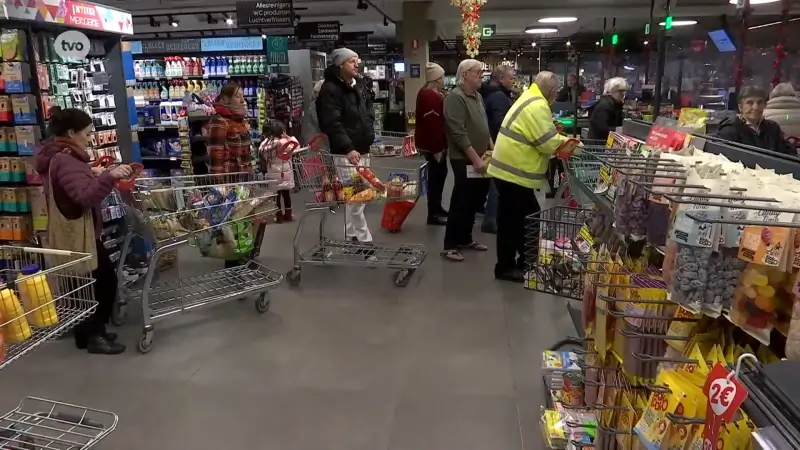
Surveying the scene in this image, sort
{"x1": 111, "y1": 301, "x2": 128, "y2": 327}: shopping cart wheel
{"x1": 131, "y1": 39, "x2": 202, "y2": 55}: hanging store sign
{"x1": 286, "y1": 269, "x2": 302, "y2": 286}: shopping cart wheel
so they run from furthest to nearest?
{"x1": 131, "y1": 39, "x2": 202, "y2": 55}: hanging store sign, {"x1": 286, "y1": 269, "x2": 302, "y2": 286}: shopping cart wheel, {"x1": 111, "y1": 301, "x2": 128, "y2": 327}: shopping cart wheel

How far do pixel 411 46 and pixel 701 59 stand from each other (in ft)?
30.7

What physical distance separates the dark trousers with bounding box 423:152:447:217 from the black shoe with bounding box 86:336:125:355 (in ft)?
12.1

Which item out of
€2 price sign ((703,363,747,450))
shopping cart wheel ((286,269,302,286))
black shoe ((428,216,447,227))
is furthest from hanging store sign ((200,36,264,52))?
€2 price sign ((703,363,747,450))

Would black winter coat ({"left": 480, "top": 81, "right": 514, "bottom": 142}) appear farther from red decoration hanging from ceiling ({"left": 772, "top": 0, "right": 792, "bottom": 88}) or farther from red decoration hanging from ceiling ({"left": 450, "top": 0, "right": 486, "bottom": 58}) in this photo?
red decoration hanging from ceiling ({"left": 772, "top": 0, "right": 792, "bottom": 88})

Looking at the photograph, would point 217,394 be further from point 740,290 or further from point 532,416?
point 740,290

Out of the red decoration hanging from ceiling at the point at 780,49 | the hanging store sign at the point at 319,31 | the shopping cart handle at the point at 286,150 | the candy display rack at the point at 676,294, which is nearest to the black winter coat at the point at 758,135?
the candy display rack at the point at 676,294

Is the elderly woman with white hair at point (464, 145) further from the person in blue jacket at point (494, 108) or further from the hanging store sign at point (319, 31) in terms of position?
the hanging store sign at point (319, 31)

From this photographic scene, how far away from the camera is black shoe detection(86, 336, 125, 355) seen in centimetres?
388

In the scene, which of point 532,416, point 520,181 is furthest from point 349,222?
point 532,416

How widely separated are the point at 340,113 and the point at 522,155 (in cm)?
190

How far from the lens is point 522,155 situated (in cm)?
440

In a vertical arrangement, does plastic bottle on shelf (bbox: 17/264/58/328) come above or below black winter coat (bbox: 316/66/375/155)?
below

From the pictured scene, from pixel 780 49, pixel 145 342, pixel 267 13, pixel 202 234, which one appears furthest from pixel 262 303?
pixel 267 13

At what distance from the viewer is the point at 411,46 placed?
14391 millimetres
